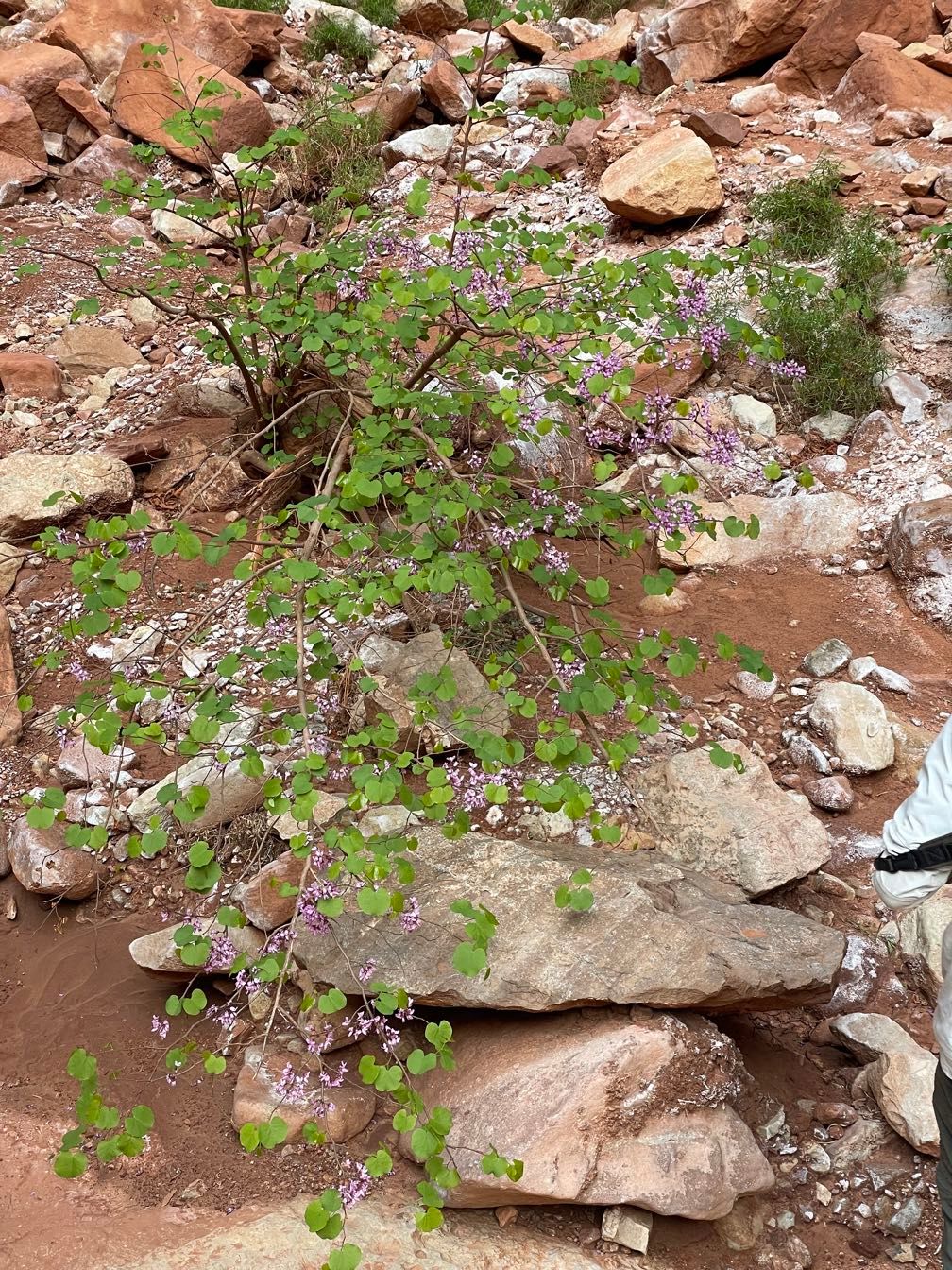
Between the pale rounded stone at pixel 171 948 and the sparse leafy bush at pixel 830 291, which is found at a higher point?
the sparse leafy bush at pixel 830 291

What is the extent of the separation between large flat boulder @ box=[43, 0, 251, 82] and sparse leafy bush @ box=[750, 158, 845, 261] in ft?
17.8

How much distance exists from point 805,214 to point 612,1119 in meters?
5.31

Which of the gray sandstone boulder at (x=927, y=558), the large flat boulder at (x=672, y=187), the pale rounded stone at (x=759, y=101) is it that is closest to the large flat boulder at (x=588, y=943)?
the gray sandstone boulder at (x=927, y=558)

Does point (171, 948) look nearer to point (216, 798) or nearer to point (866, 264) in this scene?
point (216, 798)

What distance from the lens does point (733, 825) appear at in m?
2.97

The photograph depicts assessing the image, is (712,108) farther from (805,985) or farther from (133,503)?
(805,985)

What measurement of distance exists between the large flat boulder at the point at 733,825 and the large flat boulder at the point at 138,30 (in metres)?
8.37

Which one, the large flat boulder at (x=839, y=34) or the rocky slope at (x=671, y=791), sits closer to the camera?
the rocky slope at (x=671, y=791)

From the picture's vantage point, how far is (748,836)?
2.95 metres

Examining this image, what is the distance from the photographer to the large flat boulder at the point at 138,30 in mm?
8820

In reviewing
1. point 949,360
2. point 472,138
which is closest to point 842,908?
point 949,360

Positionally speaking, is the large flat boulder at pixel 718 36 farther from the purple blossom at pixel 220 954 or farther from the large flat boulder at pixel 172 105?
the purple blossom at pixel 220 954

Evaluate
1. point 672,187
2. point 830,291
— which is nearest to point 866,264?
point 830,291

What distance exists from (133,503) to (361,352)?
2141mm
